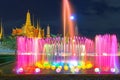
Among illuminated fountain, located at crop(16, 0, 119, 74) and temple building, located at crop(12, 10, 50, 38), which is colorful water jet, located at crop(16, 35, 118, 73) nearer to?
illuminated fountain, located at crop(16, 0, 119, 74)

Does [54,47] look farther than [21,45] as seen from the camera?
Yes

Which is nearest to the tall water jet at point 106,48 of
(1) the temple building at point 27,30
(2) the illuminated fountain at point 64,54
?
(2) the illuminated fountain at point 64,54

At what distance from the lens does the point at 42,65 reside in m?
20.9

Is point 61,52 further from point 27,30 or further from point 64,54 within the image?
point 27,30

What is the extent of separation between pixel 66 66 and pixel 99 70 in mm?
1860

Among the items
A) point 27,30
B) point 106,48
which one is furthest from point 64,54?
point 27,30

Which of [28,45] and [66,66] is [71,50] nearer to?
[28,45]

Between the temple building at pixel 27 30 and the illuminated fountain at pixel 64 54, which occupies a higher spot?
the temple building at pixel 27 30

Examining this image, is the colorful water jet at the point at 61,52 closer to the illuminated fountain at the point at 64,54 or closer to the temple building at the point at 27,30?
the illuminated fountain at the point at 64,54

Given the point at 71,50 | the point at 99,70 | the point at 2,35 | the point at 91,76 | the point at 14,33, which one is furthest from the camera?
the point at 2,35

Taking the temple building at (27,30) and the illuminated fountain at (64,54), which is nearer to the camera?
the illuminated fountain at (64,54)

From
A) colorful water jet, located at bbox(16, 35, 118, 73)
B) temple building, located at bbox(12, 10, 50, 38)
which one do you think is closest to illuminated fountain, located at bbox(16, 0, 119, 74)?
colorful water jet, located at bbox(16, 35, 118, 73)

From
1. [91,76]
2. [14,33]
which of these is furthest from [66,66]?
[14,33]

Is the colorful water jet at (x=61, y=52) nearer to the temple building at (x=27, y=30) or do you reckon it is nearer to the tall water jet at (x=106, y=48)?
the tall water jet at (x=106, y=48)
